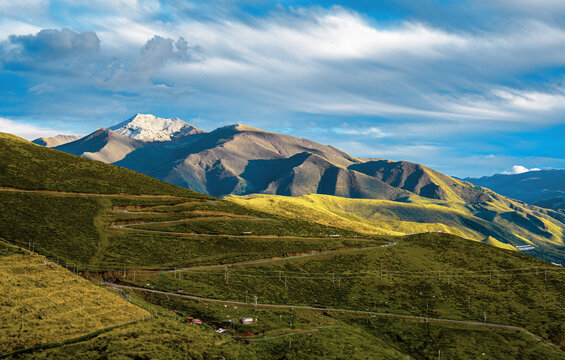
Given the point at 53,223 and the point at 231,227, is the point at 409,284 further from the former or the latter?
the point at 53,223

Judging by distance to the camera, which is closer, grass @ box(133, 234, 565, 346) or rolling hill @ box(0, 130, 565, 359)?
rolling hill @ box(0, 130, 565, 359)

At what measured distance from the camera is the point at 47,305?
222 ft

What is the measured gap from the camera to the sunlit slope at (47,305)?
194ft

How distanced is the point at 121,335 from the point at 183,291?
39172 millimetres

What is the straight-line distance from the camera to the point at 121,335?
62.6m

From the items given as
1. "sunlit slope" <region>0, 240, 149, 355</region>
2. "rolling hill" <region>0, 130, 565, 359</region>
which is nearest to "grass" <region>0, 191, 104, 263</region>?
"rolling hill" <region>0, 130, 565, 359</region>

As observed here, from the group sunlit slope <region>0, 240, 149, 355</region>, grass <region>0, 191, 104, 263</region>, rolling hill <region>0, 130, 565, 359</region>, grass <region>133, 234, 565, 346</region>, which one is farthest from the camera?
grass <region>0, 191, 104, 263</region>

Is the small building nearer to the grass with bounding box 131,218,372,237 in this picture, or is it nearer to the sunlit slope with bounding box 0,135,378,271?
the sunlit slope with bounding box 0,135,378,271

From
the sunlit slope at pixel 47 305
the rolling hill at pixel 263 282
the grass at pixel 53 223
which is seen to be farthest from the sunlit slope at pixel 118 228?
the sunlit slope at pixel 47 305

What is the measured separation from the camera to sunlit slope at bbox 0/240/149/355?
2329 inches

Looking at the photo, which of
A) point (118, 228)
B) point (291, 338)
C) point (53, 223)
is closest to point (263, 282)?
point (291, 338)

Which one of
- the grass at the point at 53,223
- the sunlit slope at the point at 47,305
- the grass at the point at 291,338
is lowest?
the grass at the point at 291,338

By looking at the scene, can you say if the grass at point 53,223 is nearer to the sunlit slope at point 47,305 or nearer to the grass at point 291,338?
the sunlit slope at point 47,305

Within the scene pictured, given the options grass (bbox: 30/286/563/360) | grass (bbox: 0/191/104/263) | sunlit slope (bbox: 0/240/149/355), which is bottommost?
grass (bbox: 30/286/563/360)
